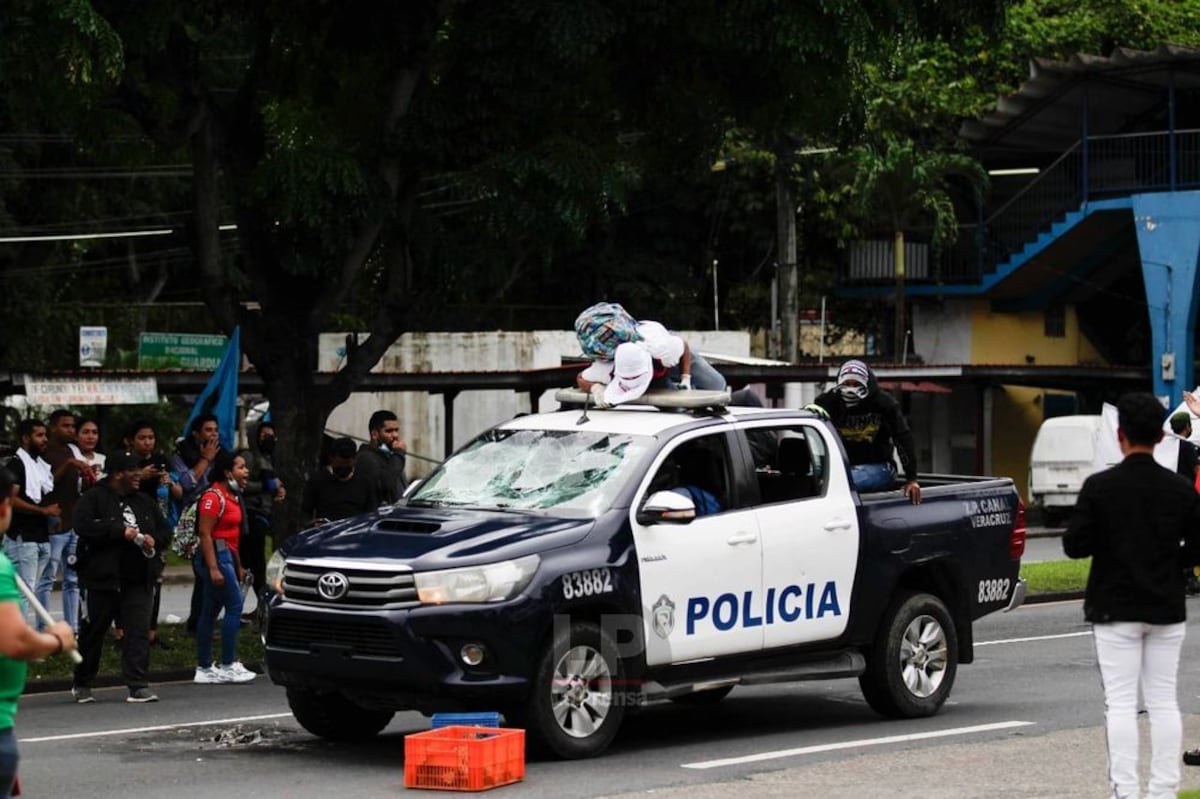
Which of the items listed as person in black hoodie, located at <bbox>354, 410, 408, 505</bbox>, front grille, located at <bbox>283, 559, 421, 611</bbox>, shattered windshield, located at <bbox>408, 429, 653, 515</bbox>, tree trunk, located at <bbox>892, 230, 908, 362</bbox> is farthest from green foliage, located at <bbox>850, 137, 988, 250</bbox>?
front grille, located at <bbox>283, 559, 421, 611</bbox>

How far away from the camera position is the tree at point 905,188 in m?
41.5

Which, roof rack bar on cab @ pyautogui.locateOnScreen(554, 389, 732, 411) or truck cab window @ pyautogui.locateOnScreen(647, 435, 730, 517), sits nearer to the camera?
truck cab window @ pyautogui.locateOnScreen(647, 435, 730, 517)

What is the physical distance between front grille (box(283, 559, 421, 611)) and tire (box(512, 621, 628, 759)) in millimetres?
802

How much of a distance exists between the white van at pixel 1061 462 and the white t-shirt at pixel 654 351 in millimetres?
26964

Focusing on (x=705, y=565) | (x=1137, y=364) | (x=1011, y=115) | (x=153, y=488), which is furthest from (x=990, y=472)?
(x=705, y=565)

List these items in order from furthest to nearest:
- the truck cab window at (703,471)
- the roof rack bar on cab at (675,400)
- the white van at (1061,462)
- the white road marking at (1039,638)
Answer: the white van at (1061,462), the white road marking at (1039,638), the roof rack bar on cab at (675,400), the truck cab window at (703,471)

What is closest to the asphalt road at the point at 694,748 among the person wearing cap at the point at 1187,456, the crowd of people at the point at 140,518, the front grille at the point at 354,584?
the crowd of people at the point at 140,518

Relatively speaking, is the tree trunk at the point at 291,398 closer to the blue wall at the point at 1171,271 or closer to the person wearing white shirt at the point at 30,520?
the person wearing white shirt at the point at 30,520

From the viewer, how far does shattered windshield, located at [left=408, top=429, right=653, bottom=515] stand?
37.7ft

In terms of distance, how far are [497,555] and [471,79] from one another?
724cm

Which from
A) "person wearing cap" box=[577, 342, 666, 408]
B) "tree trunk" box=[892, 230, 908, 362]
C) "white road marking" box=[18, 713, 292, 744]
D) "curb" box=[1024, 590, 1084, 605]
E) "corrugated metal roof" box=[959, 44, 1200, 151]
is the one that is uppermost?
"corrugated metal roof" box=[959, 44, 1200, 151]

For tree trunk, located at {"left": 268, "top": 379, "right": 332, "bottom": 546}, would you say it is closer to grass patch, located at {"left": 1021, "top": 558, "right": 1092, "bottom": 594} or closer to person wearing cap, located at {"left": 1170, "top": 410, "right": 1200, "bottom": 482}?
person wearing cap, located at {"left": 1170, "top": 410, "right": 1200, "bottom": 482}

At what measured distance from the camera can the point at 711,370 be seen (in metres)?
14.1

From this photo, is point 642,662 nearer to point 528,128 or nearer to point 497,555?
point 497,555
